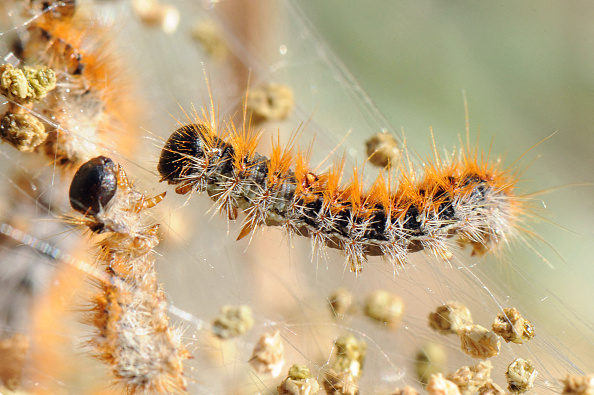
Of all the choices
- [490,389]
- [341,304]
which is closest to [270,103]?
[341,304]

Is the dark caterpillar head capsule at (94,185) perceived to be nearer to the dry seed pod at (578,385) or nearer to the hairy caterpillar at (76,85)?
the hairy caterpillar at (76,85)

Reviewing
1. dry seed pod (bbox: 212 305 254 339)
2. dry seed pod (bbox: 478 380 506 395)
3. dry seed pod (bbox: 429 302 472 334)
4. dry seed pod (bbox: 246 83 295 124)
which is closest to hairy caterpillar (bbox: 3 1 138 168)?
dry seed pod (bbox: 246 83 295 124)

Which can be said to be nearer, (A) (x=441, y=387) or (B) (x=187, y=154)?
(A) (x=441, y=387)

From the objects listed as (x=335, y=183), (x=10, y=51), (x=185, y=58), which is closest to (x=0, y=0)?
(x=10, y=51)

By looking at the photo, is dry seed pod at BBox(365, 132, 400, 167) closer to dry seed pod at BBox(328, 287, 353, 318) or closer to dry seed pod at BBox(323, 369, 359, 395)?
dry seed pod at BBox(328, 287, 353, 318)

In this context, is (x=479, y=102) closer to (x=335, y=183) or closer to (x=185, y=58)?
(x=335, y=183)

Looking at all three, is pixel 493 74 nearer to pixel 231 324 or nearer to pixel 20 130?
pixel 231 324

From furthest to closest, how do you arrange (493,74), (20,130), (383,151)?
(493,74) → (383,151) → (20,130)
